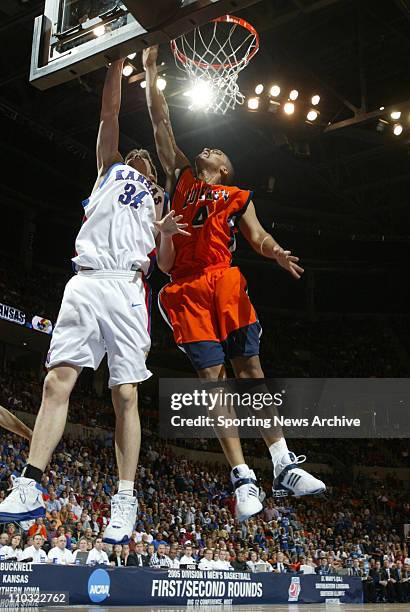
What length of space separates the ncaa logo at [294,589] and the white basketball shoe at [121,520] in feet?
33.0

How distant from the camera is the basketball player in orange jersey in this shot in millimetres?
4332

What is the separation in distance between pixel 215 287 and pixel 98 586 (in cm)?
690

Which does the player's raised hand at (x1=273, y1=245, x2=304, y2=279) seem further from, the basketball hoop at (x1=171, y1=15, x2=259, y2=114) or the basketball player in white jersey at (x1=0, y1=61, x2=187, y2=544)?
the basketball hoop at (x1=171, y1=15, x2=259, y2=114)

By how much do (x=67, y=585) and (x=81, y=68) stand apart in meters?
7.24

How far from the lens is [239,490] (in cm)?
425

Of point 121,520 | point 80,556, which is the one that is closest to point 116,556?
point 80,556

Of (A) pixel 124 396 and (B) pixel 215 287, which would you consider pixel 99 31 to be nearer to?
(B) pixel 215 287

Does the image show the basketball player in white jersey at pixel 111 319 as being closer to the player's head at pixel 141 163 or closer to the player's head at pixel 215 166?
the player's head at pixel 141 163

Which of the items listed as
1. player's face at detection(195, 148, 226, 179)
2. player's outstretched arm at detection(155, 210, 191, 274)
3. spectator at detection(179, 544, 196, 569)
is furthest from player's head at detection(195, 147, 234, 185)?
spectator at detection(179, 544, 196, 569)

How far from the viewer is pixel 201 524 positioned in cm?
1734

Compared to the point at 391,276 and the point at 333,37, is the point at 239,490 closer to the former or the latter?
the point at 333,37

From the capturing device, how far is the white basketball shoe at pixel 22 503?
366 cm

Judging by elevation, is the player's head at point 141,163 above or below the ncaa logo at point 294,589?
above

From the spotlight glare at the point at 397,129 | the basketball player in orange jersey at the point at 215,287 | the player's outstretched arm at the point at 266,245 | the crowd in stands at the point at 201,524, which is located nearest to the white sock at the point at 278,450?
the basketball player in orange jersey at the point at 215,287
